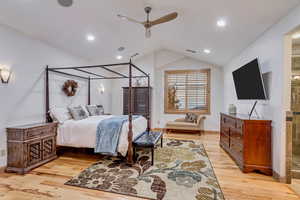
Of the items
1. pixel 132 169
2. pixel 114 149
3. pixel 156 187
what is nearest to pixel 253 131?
pixel 156 187

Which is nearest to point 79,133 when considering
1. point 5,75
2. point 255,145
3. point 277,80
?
point 5,75

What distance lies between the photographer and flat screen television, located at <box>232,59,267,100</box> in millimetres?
2699

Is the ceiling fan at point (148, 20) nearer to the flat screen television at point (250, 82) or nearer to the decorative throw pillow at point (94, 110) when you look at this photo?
the flat screen television at point (250, 82)

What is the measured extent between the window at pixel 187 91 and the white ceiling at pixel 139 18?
1775 mm

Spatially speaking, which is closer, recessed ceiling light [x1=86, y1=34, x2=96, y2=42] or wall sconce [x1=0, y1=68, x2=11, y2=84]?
wall sconce [x1=0, y1=68, x2=11, y2=84]

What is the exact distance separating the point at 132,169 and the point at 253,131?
230 cm

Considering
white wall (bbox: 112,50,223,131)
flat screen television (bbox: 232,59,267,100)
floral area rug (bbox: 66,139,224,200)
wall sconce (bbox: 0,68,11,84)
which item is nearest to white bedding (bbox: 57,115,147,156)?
floral area rug (bbox: 66,139,224,200)

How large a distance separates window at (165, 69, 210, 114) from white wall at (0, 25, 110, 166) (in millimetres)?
4159

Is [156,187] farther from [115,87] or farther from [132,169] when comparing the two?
[115,87]

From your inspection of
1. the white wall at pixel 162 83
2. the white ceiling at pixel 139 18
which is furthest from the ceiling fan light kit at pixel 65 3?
the white wall at pixel 162 83

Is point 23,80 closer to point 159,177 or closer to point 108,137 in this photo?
point 108,137

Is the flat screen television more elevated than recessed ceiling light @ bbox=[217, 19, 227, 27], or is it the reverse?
recessed ceiling light @ bbox=[217, 19, 227, 27]

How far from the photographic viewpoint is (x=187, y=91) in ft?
20.7

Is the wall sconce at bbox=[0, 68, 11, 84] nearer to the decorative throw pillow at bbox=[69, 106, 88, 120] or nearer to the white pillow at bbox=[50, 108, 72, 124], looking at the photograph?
the white pillow at bbox=[50, 108, 72, 124]
